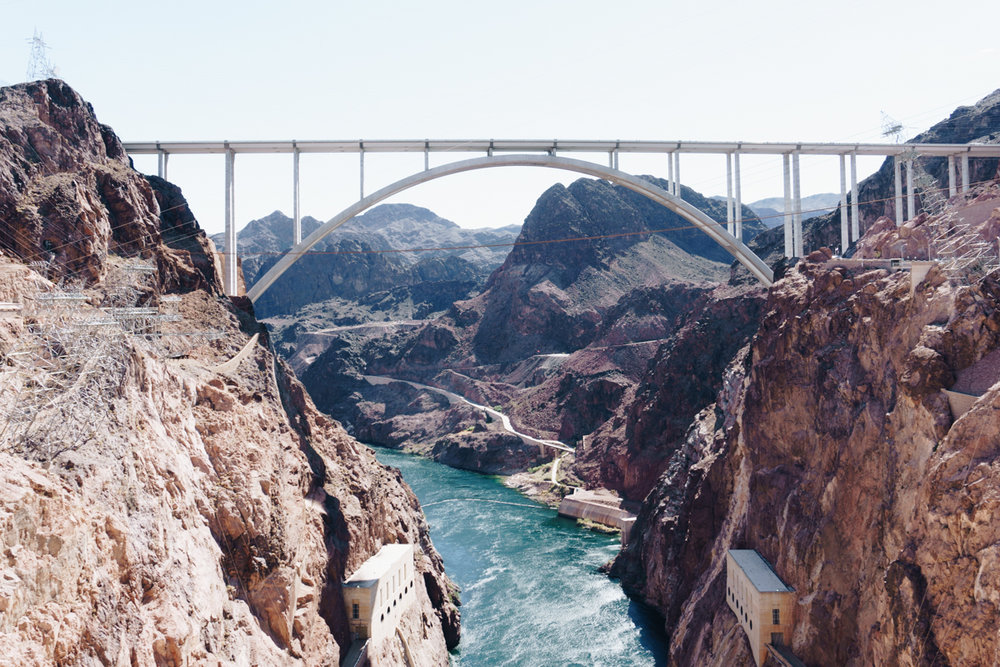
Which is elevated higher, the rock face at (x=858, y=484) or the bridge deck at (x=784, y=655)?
the rock face at (x=858, y=484)

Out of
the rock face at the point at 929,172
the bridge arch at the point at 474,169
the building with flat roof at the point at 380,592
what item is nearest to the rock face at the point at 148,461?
the building with flat roof at the point at 380,592

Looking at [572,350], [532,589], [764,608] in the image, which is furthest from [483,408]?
[764,608]

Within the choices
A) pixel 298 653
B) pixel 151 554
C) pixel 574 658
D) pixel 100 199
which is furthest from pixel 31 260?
pixel 574 658

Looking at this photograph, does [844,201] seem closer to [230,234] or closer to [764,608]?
[764,608]

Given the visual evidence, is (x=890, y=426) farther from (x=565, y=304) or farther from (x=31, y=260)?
(x=565, y=304)

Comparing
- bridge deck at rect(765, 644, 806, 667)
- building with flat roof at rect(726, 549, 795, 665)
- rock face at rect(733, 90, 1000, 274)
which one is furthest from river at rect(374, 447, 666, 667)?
rock face at rect(733, 90, 1000, 274)

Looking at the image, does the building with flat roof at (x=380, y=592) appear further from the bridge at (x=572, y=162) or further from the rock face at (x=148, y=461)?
the bridge at (x=572, y=162)

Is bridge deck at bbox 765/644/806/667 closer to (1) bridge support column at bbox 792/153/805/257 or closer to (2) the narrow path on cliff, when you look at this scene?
(1) bridge support column at bbox 792/153/805/257
